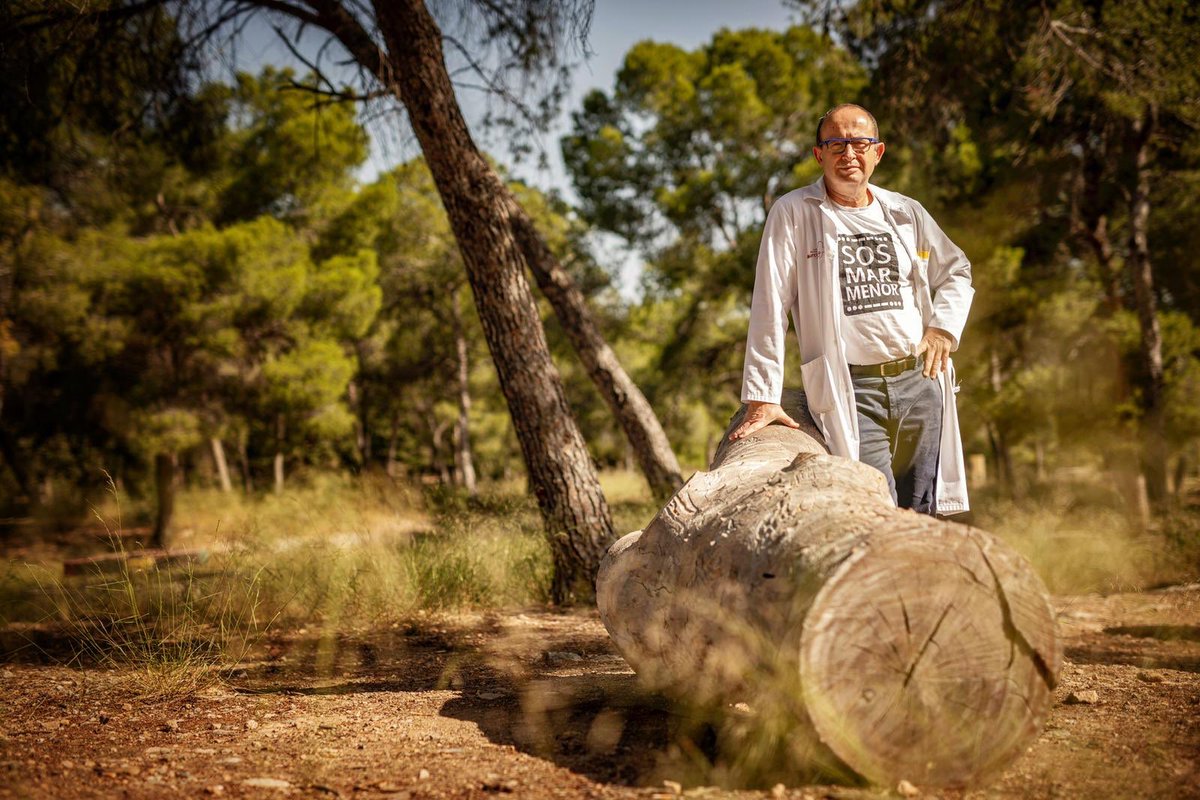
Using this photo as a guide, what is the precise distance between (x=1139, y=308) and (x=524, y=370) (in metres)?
9.39

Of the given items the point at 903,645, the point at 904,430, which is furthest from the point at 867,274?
the point at 903,645

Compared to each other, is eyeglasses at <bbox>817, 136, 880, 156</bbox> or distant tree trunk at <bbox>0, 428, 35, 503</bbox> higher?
eyeglasses at <bbox>817, 136, 880, 156</bbox>

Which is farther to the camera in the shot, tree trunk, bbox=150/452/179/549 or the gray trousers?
tree trunk, bbox=150/452/179/549

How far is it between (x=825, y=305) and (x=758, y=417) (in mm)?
464

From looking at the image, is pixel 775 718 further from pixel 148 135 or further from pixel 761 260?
pixel 148 135

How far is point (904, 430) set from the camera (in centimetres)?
289

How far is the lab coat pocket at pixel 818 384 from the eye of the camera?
278cm

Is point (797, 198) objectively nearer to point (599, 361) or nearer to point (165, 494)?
point (599, 361)

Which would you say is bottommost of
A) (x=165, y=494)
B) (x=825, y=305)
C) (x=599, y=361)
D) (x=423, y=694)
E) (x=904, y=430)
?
(x=423, y=694)

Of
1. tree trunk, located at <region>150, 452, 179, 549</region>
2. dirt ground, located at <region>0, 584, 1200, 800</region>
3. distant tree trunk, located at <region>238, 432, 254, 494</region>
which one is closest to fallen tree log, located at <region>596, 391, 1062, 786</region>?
dirt ground, located at <region>0, 584, 1200, 800</region>

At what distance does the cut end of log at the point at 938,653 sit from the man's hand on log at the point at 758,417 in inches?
37.3

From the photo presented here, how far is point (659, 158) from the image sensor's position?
17531 mm

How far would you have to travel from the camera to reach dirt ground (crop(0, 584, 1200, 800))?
2105 mm

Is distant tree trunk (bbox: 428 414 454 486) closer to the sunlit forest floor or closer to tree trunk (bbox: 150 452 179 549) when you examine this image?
tree trunk (bbox: 150 452 179 549)
